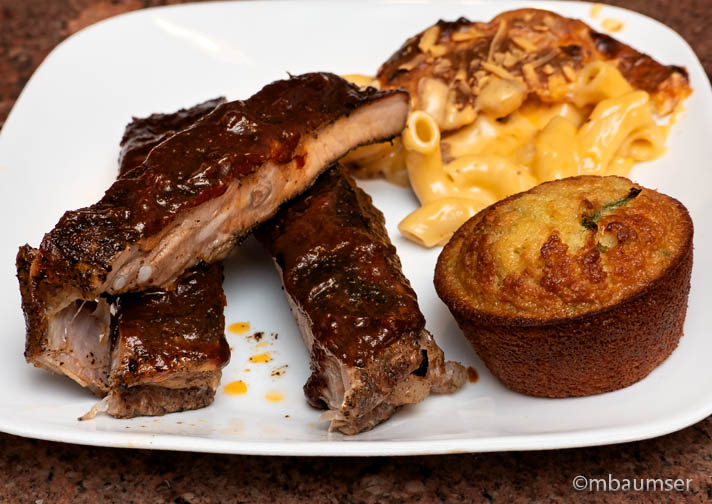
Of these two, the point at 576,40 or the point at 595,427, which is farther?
the point at 576,40

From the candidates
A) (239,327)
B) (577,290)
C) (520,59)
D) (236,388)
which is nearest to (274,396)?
(236,388)

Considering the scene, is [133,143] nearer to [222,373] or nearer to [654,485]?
[222,373]

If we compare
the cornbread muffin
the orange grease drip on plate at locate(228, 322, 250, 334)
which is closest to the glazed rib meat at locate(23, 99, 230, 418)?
the orange grease drip on plate at locate(228, 322, 250, 334)

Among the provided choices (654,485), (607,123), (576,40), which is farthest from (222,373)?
(576,40)

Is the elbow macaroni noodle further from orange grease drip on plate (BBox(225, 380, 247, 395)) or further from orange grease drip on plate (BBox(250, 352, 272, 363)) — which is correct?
orange grease drip on plate (BBox(225, 380, 247, 395))

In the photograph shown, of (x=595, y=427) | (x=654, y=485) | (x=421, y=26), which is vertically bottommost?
(x=654, y=485)

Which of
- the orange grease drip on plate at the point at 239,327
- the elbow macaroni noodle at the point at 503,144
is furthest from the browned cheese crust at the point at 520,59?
the orange grease drip on plate at the point at 239,327

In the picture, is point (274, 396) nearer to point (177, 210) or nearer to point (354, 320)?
point (354, 320)
